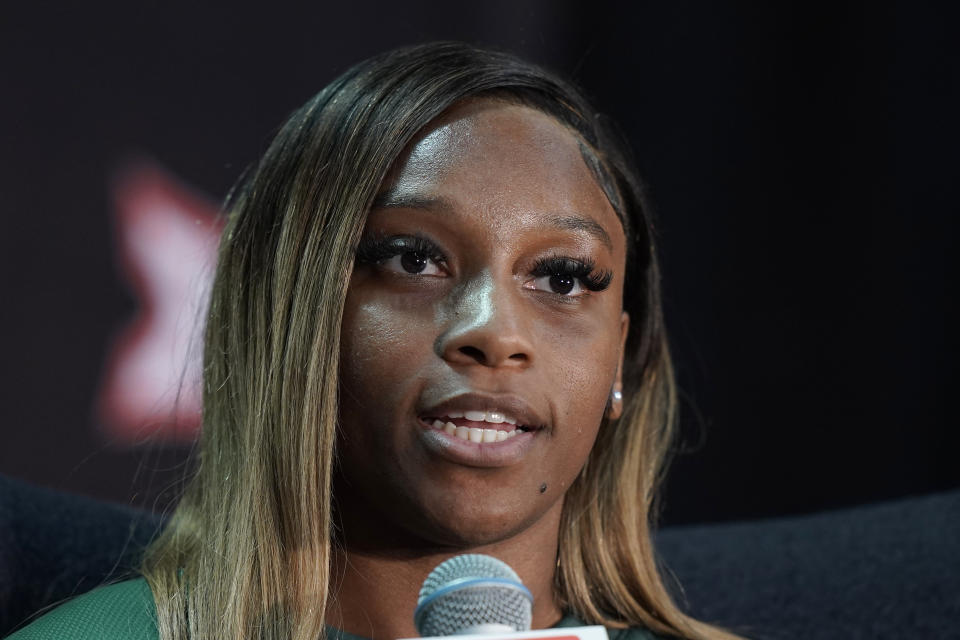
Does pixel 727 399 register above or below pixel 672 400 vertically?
below

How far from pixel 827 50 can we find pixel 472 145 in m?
1.71

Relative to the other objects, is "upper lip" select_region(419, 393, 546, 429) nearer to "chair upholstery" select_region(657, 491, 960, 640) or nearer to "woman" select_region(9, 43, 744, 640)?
"woman" select_region(9, 43, 744, 640)

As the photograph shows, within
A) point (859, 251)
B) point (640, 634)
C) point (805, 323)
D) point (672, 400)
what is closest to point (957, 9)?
point (859, 251)

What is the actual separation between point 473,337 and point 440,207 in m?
0.18

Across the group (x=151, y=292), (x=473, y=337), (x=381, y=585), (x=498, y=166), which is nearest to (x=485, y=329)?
(x=473, y=337)

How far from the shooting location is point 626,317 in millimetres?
1716

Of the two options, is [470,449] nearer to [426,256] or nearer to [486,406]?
[486,406]

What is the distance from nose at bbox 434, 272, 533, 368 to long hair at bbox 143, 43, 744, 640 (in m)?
0.14

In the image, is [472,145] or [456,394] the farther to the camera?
[472,145]

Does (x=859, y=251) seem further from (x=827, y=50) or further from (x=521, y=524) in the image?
(x=521, y=524)

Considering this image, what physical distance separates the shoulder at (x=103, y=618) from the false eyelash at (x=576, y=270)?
1.94ft

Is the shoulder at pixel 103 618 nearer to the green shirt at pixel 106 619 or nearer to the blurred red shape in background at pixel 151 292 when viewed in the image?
the green shirt at pixel 106 619

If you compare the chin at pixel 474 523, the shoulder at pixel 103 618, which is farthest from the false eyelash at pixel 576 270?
the shoulder at pixel 103 618

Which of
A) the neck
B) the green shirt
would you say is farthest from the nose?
the green shirt
